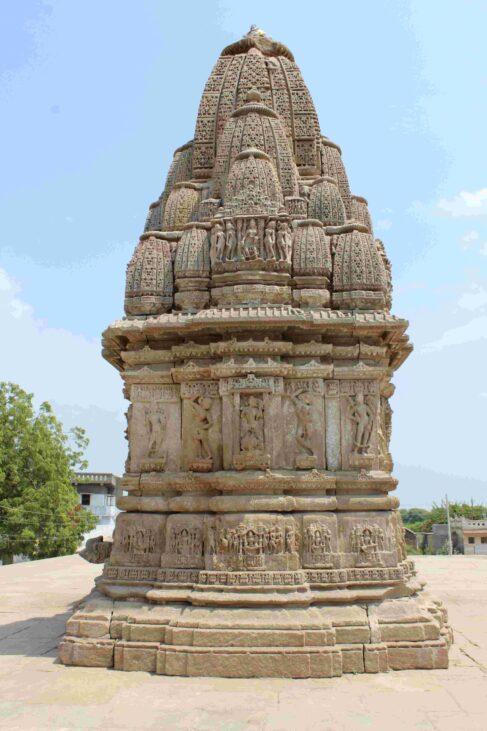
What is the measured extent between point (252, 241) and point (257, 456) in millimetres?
2820

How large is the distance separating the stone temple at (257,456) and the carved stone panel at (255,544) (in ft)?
0.05

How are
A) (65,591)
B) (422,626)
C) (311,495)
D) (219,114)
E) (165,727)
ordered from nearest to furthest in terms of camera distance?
(165,727) < (422,626) < (311,495) < (219,114) < (65,591)

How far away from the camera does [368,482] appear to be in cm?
823

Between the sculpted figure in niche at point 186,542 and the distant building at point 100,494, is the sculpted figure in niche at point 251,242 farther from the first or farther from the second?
the distant building at point 100,494

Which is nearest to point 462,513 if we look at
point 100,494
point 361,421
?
point 100,494

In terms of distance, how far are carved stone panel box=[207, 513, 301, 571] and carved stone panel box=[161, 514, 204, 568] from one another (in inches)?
9.3

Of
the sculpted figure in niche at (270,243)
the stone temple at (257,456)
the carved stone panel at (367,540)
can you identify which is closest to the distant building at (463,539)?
the stone temple at (257,456)

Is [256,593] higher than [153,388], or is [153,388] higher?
[153,388]

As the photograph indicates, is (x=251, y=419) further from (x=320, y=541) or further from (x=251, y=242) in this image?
(x=251, y=242)

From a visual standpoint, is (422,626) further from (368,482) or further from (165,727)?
(165,727)

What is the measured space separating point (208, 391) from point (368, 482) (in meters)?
2.32

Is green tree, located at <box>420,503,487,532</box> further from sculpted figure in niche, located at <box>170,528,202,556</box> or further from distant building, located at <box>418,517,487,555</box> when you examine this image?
sculpted figure in niche, located at <box>170,528,202,556</box>

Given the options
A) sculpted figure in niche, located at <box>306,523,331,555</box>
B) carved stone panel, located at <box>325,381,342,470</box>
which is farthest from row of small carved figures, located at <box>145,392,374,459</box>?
sculpted figure in niche, located at <box>306,523,331,555</box>

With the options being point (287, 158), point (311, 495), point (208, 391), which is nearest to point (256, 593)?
point (311, 495)
